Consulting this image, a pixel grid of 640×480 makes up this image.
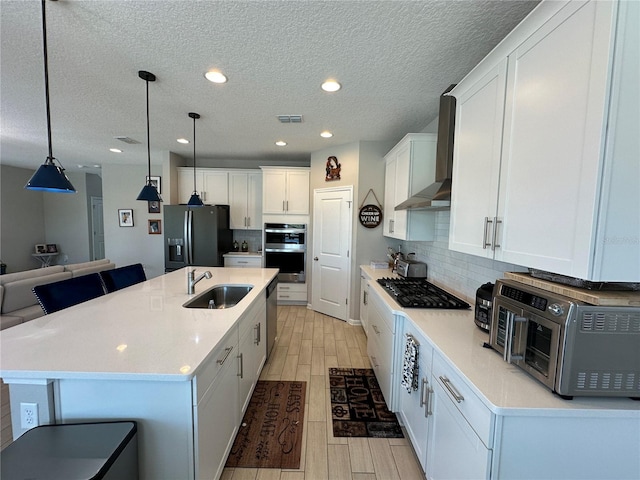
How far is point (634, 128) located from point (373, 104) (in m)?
2.12

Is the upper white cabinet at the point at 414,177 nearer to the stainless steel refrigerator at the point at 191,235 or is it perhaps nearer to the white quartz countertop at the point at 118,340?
the white quartz countertop at the point at 118,340

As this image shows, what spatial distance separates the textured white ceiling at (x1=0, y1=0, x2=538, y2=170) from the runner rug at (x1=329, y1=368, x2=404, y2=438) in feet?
8.88

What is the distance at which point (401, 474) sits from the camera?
5.23ft

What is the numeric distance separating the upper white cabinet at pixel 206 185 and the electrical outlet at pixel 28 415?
421cm

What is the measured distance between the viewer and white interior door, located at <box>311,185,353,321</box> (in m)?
3.91

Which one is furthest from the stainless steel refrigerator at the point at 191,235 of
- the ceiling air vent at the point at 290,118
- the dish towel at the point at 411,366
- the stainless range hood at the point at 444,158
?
the dish towel at the point at 411,366

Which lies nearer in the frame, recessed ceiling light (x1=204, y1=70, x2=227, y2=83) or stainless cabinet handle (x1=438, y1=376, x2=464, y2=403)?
stainless cabinet handle (x1=438, y1=376, x2=464, y2=403)

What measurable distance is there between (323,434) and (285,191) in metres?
3.58

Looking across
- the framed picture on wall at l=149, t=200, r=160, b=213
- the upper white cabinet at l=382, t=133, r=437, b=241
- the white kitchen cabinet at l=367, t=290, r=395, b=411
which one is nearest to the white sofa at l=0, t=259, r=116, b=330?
the framed picture on wall at l=149, t=200, r=160, b=213

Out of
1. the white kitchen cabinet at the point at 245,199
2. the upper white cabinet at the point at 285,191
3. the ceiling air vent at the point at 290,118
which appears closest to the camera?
the ceiling air vent at the point at 290,118

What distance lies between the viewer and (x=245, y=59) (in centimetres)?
189

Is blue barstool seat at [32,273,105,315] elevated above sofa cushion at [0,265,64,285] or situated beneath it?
elevated above

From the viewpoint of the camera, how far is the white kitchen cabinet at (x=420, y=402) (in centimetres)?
146

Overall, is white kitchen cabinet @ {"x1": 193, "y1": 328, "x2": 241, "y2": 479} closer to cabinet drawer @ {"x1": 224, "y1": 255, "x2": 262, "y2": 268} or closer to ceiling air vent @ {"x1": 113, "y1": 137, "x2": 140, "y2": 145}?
cabinet drawer @ {"x1": 224, "y1": 255, "x2": 262, "y2": 268}
